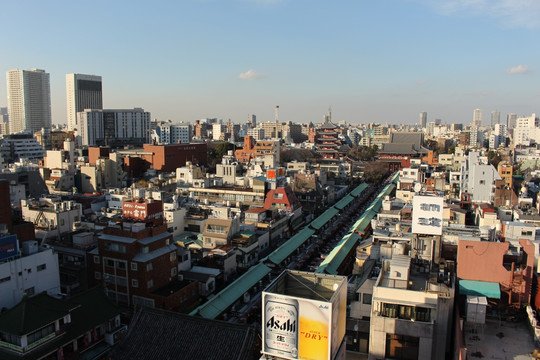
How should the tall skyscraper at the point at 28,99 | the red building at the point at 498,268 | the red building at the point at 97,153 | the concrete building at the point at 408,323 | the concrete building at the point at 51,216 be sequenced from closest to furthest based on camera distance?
the concrete building at the point at 408,323
the red building at the point at 498,268
the concrete building at the point at 51,216
the red building at the point at 97,153
the tall skyscraper at the point at 28,99

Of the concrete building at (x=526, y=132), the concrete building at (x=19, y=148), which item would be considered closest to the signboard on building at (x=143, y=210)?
the concrete building at (x=19, y=148)

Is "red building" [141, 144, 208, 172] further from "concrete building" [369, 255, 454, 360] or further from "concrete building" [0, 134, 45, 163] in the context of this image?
"concrete building" [369, 255, 454, 360]

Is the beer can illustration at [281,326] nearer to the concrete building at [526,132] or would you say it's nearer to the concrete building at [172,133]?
the concrete building at [172,133]

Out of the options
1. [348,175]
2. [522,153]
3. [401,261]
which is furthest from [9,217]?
[522,153]

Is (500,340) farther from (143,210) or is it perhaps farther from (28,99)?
(28,99)

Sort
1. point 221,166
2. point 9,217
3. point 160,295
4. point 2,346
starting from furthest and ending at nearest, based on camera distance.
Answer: point 221,166, point 9,217, point 160,295, point 2,346

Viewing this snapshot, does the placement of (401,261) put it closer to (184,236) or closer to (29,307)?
(29,307)

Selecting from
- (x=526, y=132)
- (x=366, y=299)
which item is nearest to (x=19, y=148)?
(x=366, y=299)
